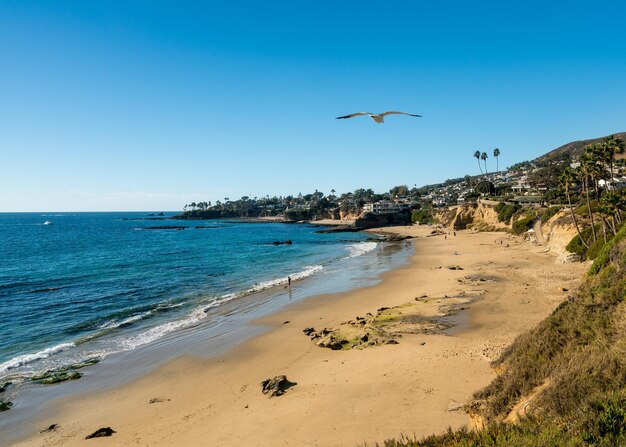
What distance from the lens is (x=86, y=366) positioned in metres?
19.3

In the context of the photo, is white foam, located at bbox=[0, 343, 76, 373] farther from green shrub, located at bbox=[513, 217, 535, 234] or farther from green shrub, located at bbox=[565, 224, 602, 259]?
green shrub, located at bbox=[513, 217, 535, 234]

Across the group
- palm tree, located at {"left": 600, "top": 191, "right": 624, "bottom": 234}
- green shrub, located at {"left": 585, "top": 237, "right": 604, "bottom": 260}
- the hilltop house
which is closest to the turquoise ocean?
green shrub, located at {"left": 585, "top": 237, "right": 604, "bottom": 260}

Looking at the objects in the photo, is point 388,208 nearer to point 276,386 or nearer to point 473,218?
point 473,218

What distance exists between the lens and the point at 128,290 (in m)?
36.0

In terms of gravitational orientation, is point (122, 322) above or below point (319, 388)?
above

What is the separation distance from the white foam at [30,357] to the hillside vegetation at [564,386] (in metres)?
20.1

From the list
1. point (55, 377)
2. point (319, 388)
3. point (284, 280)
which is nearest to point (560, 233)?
point (284, 280)

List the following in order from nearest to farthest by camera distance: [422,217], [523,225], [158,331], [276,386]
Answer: [276,386] < [158,331] < [523,225] < [422,217]

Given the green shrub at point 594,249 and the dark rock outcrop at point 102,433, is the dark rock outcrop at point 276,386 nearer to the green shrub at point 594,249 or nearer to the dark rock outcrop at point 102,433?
the dark rock outcrop at point 102,433

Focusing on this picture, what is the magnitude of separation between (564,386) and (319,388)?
872cm

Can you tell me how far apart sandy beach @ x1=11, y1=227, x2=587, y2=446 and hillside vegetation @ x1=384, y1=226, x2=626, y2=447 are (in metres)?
1.81

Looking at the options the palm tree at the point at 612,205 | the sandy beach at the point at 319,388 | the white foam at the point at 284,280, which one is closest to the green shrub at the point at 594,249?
the palm tree at the point at 612,205

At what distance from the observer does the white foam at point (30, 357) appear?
1927cm

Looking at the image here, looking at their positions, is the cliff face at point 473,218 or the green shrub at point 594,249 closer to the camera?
the green shrub at point 594,249
